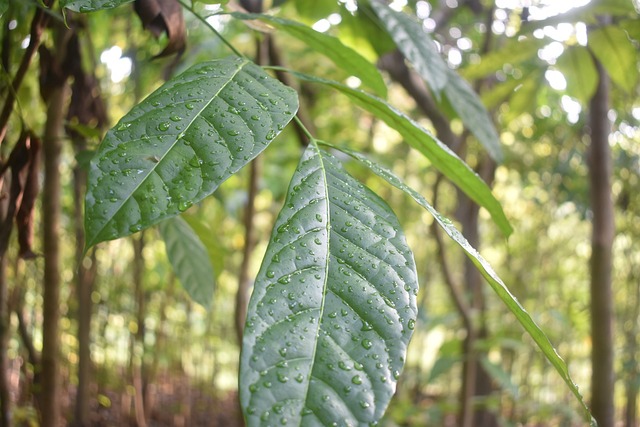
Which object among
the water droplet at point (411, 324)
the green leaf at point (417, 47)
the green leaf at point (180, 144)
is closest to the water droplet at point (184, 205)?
the green leaf at point (180, 144)

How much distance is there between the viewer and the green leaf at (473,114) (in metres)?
0.72

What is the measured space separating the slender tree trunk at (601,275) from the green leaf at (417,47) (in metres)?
0.47

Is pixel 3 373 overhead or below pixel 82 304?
below

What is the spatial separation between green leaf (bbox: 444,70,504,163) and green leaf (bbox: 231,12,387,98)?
4.4 inches

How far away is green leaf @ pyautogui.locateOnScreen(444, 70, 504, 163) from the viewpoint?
28.5 inches

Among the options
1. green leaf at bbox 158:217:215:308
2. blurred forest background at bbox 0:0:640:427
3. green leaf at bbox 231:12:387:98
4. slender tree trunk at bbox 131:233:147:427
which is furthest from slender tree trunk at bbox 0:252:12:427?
slender tree trunk at bbox 131:233:147:427

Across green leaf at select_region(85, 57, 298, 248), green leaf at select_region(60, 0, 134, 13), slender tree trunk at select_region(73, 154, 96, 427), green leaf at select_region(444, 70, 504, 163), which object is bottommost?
green leaf at select_region(85, 57, 298, 248)

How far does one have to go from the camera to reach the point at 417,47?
2.25 ft

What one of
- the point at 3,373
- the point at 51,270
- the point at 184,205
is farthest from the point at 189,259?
the point at 184,205

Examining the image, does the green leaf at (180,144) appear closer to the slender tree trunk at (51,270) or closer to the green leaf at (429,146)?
the green leaf at (429,146)

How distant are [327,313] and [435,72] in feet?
1.37

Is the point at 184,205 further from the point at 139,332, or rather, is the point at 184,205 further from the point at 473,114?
the point at 139,332

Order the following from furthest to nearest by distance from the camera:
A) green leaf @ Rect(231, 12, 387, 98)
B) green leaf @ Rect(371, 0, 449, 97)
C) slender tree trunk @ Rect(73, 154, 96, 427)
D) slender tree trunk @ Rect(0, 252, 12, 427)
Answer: slender tree trunk @ Rect(73, 154, 96, 427) → slender tree trunk @ Rect(0, 252, 12, 427) → green leaf @ Rect(371, 0, 449, 97) → green leaf @ Rect(231, 12, 387, 98)

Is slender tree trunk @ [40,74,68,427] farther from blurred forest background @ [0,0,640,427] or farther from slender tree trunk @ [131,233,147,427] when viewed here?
slender tree trunk @ [131,233,147,427]
